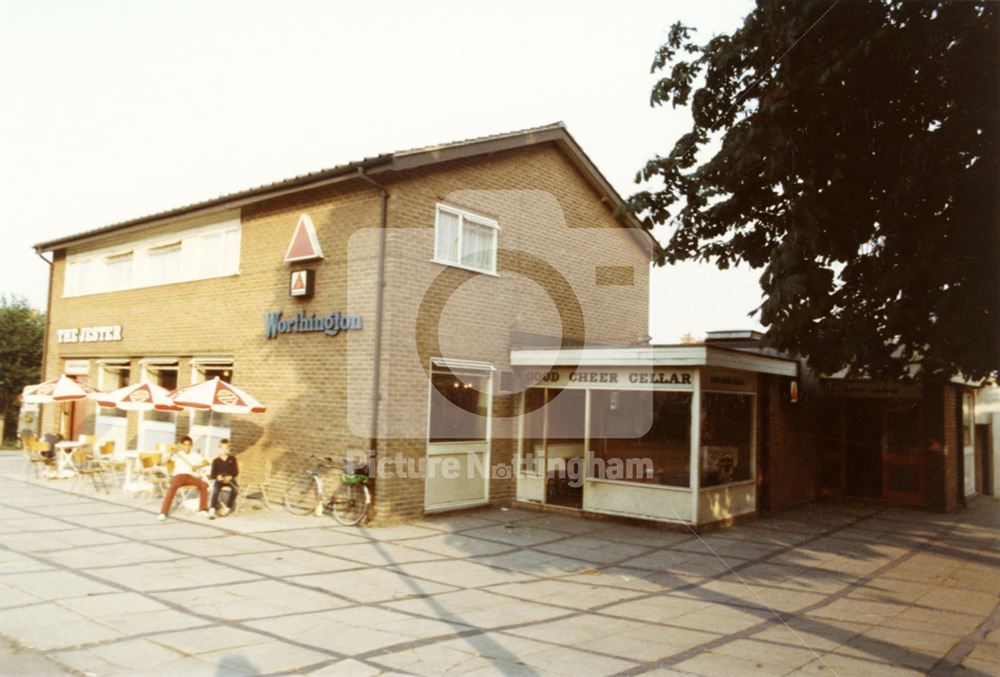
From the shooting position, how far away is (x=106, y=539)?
31.9ft

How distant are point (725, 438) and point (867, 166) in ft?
22.1

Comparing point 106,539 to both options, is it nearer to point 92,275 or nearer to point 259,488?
point 259,488

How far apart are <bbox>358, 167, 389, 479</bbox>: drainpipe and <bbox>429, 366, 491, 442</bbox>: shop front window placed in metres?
1.23

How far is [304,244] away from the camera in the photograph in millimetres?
12953

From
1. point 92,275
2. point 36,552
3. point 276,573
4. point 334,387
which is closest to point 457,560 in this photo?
point 276,573

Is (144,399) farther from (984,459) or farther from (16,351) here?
(984,459)

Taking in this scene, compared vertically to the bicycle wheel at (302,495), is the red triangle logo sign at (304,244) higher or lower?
higher

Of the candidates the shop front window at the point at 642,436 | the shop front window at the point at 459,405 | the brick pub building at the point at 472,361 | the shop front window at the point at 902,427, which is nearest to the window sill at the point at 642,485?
the brick pub building at the point at 472,361

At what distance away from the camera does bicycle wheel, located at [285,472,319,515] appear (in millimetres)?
12398

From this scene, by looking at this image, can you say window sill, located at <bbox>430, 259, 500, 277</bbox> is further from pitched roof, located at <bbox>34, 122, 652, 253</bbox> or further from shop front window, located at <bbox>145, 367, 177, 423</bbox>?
shop front window, located at <bbox>145, 367, 177, 423</bbox>

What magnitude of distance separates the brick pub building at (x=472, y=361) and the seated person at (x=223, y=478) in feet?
3.70

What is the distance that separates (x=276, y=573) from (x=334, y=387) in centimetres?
439

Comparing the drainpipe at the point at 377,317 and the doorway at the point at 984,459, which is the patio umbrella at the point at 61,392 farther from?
the doorway at the point at 984,459

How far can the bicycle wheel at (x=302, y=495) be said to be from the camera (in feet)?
40.7
